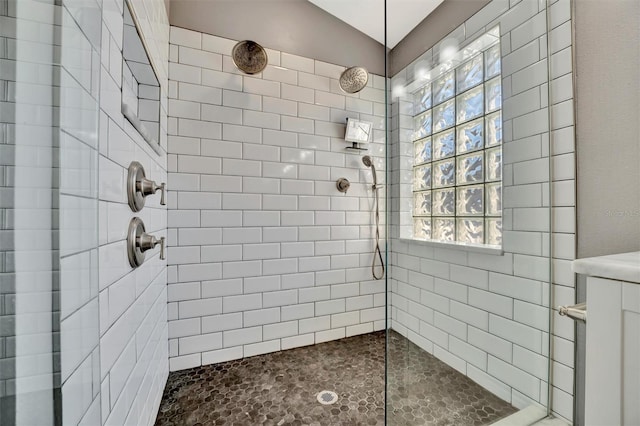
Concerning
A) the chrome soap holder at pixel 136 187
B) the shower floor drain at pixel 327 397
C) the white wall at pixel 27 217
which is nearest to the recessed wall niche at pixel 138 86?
the chrome soap holder at pixel 136 187

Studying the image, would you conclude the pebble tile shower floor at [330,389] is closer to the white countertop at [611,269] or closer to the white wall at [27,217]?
the white countertop at [611,269]

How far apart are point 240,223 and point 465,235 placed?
1280mm

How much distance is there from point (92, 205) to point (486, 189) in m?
1.45

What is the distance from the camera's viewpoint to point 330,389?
136cm

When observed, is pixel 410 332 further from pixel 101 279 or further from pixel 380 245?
pixel 101 279

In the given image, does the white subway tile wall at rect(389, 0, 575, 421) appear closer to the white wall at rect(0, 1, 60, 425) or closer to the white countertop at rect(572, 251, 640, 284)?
the white countertop at rect(572, 251, 640, 284)

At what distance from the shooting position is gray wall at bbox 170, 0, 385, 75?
1.59 m

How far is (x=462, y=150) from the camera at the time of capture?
1343mm

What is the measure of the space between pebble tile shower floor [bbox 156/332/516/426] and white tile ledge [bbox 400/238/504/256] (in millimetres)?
483

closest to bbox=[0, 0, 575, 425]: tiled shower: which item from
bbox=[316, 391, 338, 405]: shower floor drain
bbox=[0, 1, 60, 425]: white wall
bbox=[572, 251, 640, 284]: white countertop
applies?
bbox=[0, 1, 60, 425]: white wall

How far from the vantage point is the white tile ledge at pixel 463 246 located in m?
1.19

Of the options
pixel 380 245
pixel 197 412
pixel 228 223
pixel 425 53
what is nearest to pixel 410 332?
pixel 380 245

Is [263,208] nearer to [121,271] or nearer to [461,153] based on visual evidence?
[121,271]

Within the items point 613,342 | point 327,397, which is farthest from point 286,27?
point 327,397
